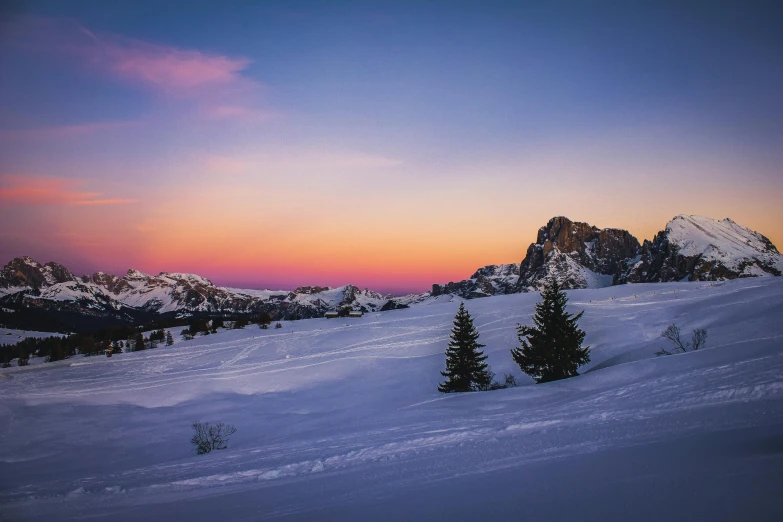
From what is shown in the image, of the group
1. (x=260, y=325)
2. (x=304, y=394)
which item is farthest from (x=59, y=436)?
(x=260, y=325)

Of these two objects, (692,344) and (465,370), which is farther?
(465,370)

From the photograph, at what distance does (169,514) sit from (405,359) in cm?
3522

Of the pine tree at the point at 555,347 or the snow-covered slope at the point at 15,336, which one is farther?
the snow-covered slope at the point at 15,336

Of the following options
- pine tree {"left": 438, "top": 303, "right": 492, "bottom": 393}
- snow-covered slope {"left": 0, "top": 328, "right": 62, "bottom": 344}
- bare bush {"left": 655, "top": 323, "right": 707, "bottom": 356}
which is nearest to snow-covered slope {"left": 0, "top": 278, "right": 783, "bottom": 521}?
bare bush {"left": 655, "top": 323, "right": 707, "bottom": 356}

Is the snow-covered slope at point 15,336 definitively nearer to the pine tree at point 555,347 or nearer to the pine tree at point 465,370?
the pine tree at point 465,370

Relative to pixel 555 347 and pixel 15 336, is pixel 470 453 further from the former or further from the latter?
pixel 15 336

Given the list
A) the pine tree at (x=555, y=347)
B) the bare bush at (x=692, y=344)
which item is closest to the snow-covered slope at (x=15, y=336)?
the pine tree at (x=555, y=347)

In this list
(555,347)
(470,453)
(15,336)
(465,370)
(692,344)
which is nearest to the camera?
Answer: (470,453)

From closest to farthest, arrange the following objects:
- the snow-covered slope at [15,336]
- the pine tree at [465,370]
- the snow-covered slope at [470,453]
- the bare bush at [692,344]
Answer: the snow-covered slope at [470,453] → the bare bush at [692,344] → the pine tree at [465,370] → the snow-covered slope at [15,336]

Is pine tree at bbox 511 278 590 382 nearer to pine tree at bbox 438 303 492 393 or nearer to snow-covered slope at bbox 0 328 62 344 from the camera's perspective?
pine tree at bbox 438 303 492 393

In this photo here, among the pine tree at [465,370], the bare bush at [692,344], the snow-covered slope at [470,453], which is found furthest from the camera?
the pine tree at [465,370]

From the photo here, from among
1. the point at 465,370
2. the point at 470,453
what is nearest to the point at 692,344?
the point at 465,370

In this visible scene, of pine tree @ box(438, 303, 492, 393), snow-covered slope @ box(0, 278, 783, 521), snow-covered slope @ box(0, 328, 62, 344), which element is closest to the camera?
snow-covered slope @ box(0, 278, 783, 521)

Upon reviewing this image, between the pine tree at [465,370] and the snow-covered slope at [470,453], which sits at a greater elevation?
the snow-covered slope at [470,453]
